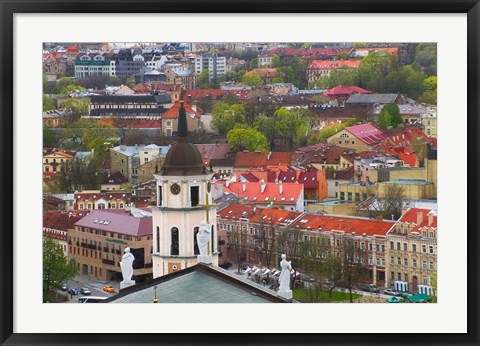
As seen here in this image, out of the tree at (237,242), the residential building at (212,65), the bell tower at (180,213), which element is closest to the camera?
the bell tower at (180,213)

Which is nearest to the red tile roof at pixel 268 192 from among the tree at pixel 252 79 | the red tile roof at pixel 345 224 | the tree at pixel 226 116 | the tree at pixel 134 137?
the red tile roof at pixel 345 224

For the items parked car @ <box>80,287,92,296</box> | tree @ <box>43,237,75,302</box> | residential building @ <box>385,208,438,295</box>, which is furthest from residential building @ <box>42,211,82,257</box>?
residential building @ <box>385,208,438,295</box>

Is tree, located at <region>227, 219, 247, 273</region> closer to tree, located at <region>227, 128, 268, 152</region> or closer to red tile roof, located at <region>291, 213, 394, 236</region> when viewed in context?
red tile roof, located at <region>291, 213, 394, 236</region>

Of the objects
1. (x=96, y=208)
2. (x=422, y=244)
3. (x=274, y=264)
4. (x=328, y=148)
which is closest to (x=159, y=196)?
(x=422, y=244)

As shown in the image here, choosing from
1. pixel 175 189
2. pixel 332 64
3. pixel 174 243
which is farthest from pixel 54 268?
pixel 332 64

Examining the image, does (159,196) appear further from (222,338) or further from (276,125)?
(276,125)

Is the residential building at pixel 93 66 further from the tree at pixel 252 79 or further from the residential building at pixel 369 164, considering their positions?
the residential building at pixel 369 164
